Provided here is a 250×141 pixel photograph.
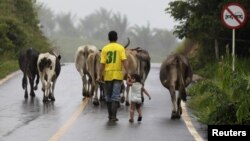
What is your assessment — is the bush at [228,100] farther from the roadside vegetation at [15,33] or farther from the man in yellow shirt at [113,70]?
the roadside vegetation at [15,33]

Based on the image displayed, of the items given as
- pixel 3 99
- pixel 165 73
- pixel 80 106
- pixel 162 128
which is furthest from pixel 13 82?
pixel 162 128

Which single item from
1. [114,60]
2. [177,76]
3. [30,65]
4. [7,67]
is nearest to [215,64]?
[30,65]

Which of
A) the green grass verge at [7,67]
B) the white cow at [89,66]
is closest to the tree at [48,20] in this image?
the green grass verge at [7,67]

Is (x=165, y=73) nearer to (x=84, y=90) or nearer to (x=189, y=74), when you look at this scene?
(x=189, y=74)

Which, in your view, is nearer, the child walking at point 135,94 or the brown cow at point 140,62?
the child walking at point 135,94

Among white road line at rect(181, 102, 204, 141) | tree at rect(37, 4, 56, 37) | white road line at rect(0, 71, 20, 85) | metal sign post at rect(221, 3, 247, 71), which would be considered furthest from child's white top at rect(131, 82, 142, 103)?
tree at rect(37, 4, 56, 37)

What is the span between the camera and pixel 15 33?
43.6 m

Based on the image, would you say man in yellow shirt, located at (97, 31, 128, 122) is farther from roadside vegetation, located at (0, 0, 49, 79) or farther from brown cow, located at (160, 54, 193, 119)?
roadside vegetation, located at (0, 0, 49, 79)

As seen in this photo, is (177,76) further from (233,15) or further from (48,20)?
(48,20)

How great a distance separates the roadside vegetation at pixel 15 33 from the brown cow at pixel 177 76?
14510 mm

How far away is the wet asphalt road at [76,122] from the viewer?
1523cm

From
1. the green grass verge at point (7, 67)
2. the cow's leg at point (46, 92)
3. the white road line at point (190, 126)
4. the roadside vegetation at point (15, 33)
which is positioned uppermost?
the roadside vegetation at point (15, 33)

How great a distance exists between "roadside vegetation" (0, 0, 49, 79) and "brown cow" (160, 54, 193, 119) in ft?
47.6

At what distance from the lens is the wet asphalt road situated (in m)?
15.2
